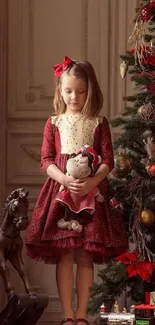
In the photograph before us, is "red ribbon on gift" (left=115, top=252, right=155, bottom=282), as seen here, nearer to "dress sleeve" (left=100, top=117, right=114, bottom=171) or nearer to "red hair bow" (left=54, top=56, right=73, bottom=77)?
"dress sleeve" (left=100, top=117, right=114, bottom=171)

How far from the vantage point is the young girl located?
3.50 m

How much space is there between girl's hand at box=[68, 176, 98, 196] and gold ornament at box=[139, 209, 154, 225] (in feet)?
0.85

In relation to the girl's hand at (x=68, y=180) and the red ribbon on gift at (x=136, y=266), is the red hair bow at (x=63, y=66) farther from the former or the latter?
the red ribbon on gift at (x=136, y=266)

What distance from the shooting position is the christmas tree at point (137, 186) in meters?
3.64

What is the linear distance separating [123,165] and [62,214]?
0.34 meters

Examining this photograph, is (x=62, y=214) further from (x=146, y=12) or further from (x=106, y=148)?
(x=146, y=12)

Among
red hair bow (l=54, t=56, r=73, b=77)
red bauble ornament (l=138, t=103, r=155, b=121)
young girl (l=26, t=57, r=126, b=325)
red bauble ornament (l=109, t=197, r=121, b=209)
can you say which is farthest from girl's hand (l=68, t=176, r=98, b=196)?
red hair bow (l=54, t=56, r=73, b=77)

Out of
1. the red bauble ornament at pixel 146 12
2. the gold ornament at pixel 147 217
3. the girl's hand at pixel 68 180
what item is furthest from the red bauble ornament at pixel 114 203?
the red bauble ornament at pixel 146 12

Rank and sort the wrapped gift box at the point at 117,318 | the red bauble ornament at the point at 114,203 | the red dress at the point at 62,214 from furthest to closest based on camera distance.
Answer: the red bauble ornament at the point at 114,203 → the red dress at the point at 62,214 → the wrapped gift box at the point at 117,318

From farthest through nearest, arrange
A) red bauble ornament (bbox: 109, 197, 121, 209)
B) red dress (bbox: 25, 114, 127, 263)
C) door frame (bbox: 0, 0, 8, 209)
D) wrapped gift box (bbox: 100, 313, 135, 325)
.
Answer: door frame (bbox: 0, 0, 8, 209) → red bauble ornament (bbox: 109, 197, 121, 209) → red dress (bbox: 25, 114, 127, 263) → wrapped gift box (bbox: 100, 313, 135, 325)

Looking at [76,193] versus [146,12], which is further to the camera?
[146,12]

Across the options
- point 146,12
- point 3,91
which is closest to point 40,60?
point 3,91

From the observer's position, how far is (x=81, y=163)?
3477 mm

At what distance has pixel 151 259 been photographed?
365 cm
